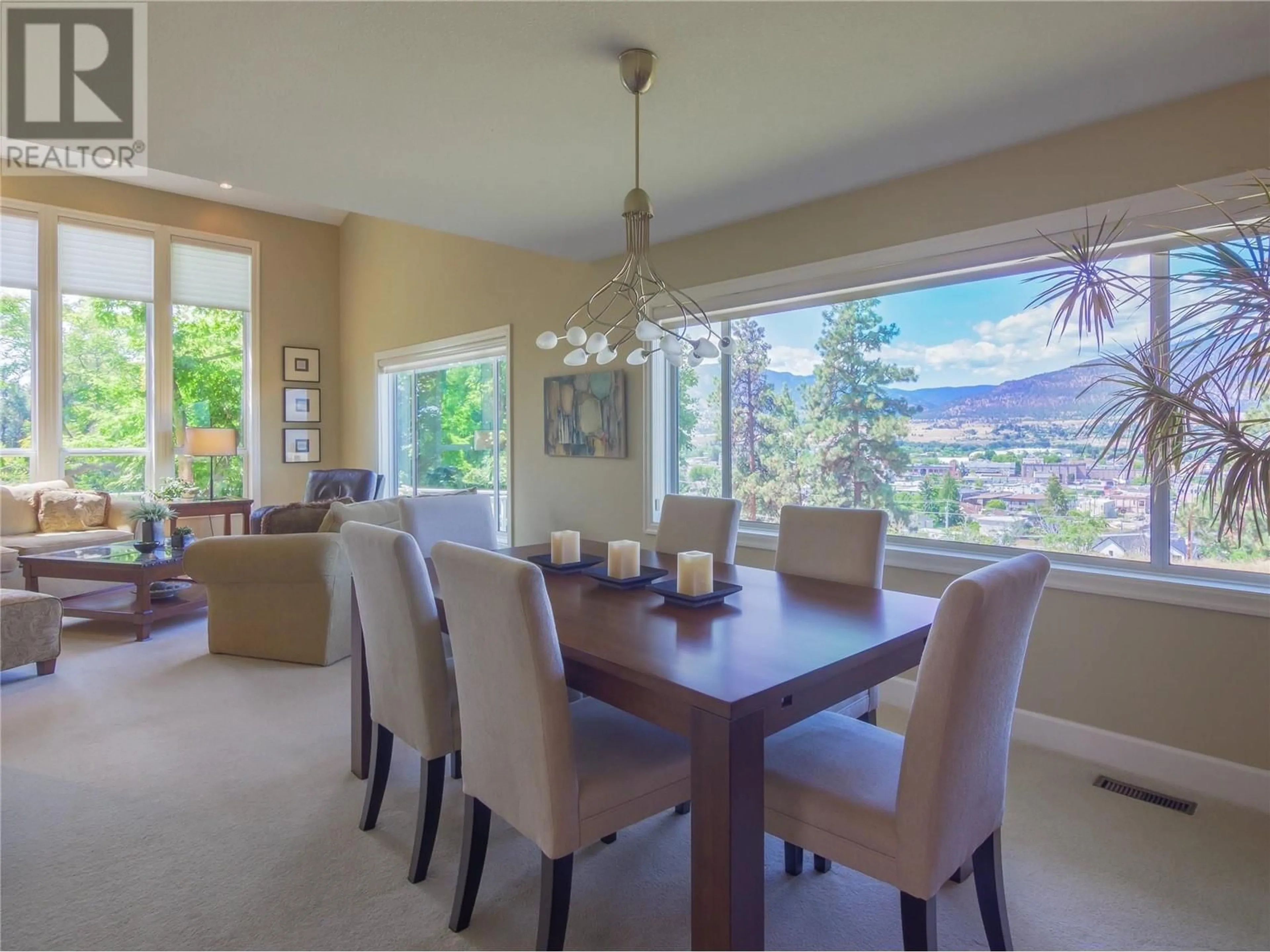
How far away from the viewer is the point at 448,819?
2217mm

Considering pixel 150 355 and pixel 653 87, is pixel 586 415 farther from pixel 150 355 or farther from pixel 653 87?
pixel 150 355

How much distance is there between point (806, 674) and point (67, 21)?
9.37 feet

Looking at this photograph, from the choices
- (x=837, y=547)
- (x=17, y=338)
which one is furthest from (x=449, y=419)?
(x=837, y=547)

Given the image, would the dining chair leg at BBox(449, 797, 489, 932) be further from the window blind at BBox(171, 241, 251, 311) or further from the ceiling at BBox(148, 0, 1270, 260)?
the window blind at BBox(171, 241, 251, 311)

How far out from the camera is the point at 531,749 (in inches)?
56.8

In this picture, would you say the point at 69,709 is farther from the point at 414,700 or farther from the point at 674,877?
the point at 674,877

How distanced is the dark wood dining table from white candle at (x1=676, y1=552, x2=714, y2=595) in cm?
7

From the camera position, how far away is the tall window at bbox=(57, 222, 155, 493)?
5824 mm

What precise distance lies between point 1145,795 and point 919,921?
1.66m

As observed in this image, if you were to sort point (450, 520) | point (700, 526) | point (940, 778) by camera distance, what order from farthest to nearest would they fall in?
point (450, 520) → point (700, 526) → point (940, 778)

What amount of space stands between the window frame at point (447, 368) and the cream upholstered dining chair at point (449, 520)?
1.19m

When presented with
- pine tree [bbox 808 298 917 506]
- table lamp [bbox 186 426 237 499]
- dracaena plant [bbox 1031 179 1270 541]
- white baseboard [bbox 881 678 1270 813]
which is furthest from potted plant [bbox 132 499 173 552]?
dracaena plant [bbox 1031 179 1270 541]

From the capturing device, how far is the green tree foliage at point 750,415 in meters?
3.86

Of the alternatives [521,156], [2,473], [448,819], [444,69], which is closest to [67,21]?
[444,69]
